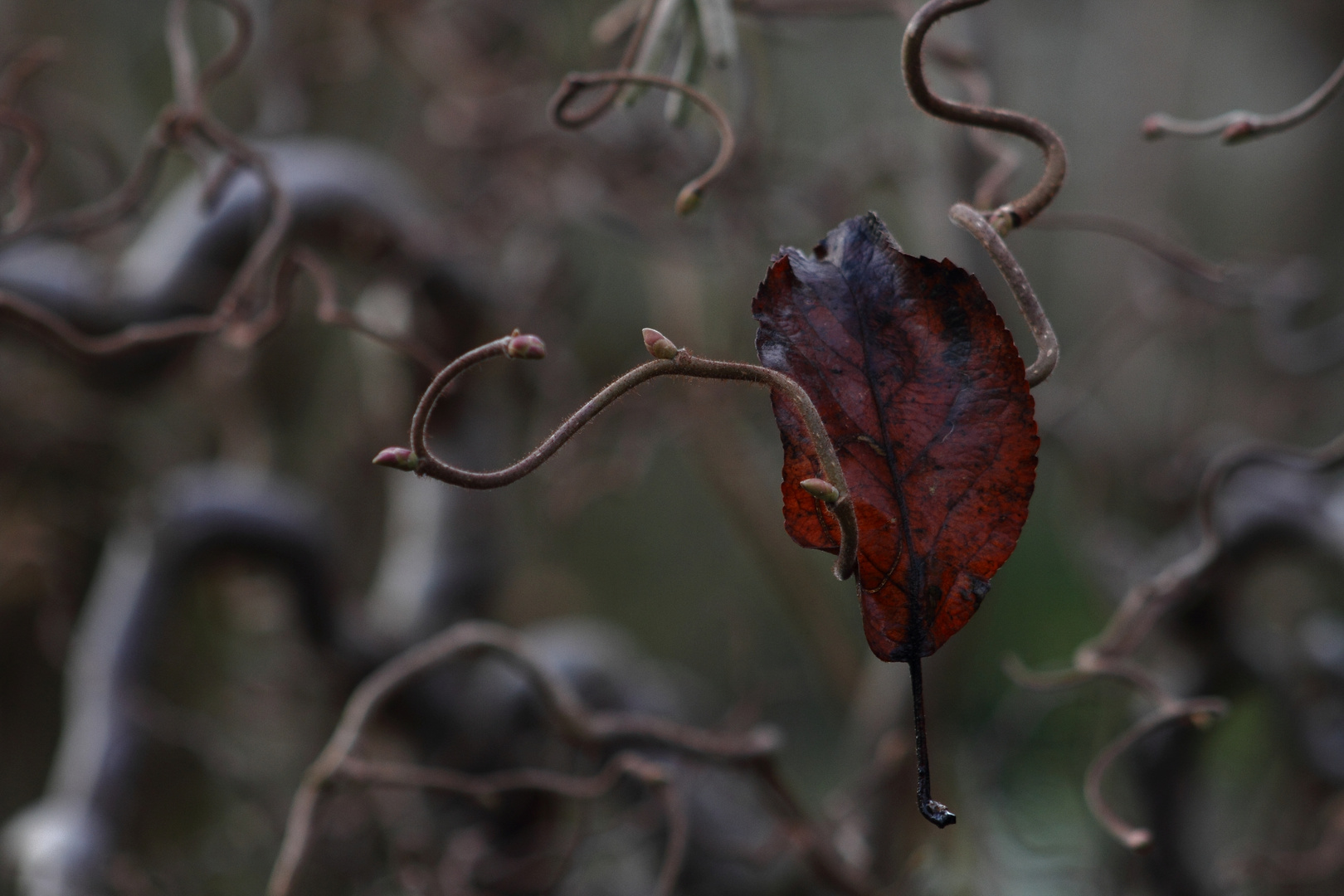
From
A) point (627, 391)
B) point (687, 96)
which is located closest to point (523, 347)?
point (627, 391)

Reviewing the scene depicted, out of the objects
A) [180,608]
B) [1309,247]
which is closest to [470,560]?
[180,608]

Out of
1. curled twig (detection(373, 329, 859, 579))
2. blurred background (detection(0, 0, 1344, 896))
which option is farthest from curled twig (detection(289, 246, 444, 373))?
curled twig (detection(373, 329, 859, 579))

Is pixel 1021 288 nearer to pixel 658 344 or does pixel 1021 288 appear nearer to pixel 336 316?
pixel 658 344

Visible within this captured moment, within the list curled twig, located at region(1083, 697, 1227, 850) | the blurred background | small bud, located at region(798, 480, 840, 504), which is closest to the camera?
small bud, located at region(798, 480, 840, 504)

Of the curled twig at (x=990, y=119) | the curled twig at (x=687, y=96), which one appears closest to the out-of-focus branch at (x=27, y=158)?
the curled twig at (x=687, y=96)

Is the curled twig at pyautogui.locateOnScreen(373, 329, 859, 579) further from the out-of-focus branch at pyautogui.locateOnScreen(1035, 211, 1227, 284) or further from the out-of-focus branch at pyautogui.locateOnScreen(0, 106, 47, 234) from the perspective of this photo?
the out-of-focus branch at pyautogui.locateOnScreen(0, 106, 47, 234)

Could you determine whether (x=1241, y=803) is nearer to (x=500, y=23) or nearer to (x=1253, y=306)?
(x=1253, y=306)

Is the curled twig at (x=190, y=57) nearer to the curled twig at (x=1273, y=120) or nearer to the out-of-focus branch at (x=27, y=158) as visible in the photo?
the out-of-focus branch at (x=27, y=158)
